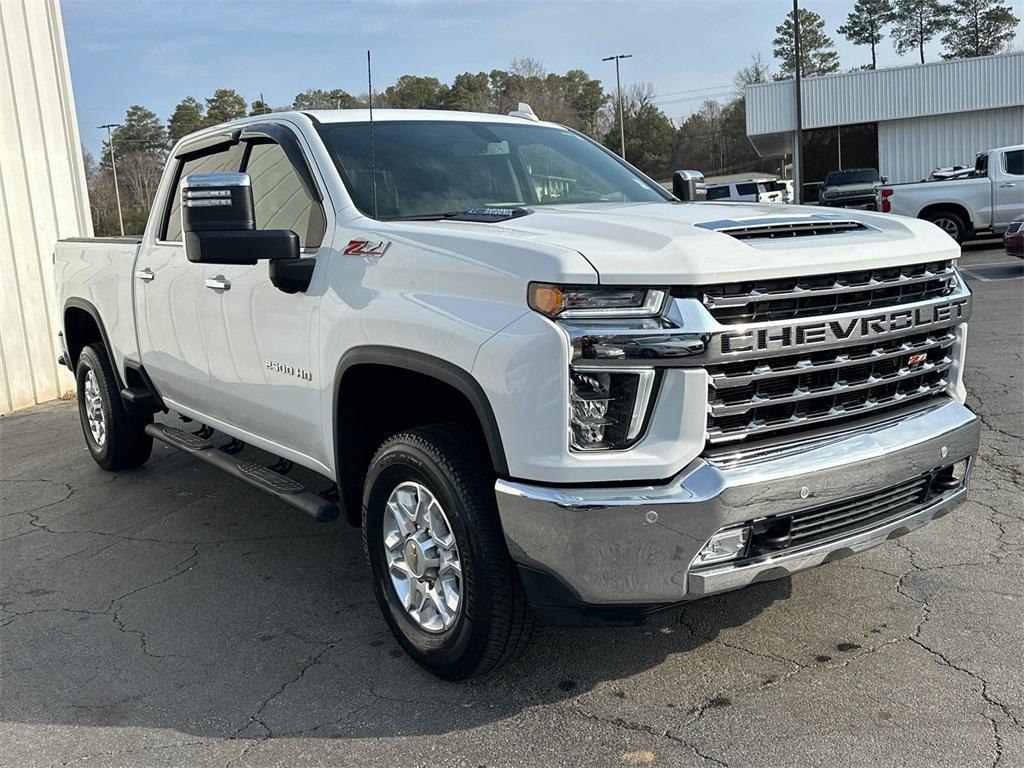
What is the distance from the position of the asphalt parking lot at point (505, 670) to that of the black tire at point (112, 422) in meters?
1.25

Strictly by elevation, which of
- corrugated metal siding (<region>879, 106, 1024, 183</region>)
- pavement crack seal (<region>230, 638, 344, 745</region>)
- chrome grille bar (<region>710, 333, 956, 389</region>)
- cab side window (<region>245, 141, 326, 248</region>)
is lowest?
pavement crack seal (<region>230, 638, 344, 745</region>)

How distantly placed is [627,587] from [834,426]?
2.92 feet

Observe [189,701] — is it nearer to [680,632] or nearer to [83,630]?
[83,630]

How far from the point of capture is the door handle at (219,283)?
437 cm

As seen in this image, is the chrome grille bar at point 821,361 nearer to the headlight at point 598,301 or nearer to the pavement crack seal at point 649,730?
the headlight at point 598,301

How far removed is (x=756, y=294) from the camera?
9.34ft

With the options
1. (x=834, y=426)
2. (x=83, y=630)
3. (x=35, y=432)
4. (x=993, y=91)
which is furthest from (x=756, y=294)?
(x=993, y=91)

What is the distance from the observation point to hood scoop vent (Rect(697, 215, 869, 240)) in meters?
3.11

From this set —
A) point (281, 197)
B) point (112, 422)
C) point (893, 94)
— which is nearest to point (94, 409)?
point (112, 422)

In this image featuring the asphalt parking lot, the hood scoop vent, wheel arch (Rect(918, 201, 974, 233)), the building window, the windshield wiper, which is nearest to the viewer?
the asphalt parking lot

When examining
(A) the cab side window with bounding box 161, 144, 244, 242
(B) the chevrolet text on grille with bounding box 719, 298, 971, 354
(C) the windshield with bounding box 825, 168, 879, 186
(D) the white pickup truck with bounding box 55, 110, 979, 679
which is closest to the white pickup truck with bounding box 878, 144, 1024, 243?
(C) the windshield with bounding box 825, 168, 879, 186

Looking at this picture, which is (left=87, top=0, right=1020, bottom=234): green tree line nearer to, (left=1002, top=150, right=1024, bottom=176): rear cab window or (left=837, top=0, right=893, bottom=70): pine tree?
(left=837, top=0, right=893, bottom=70): pine tree

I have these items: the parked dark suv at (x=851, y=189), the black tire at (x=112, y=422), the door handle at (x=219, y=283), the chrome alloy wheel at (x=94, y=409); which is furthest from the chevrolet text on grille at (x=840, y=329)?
the parked dark suv at (x=851, y=189)

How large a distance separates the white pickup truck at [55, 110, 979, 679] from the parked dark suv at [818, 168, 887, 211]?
15997mm
